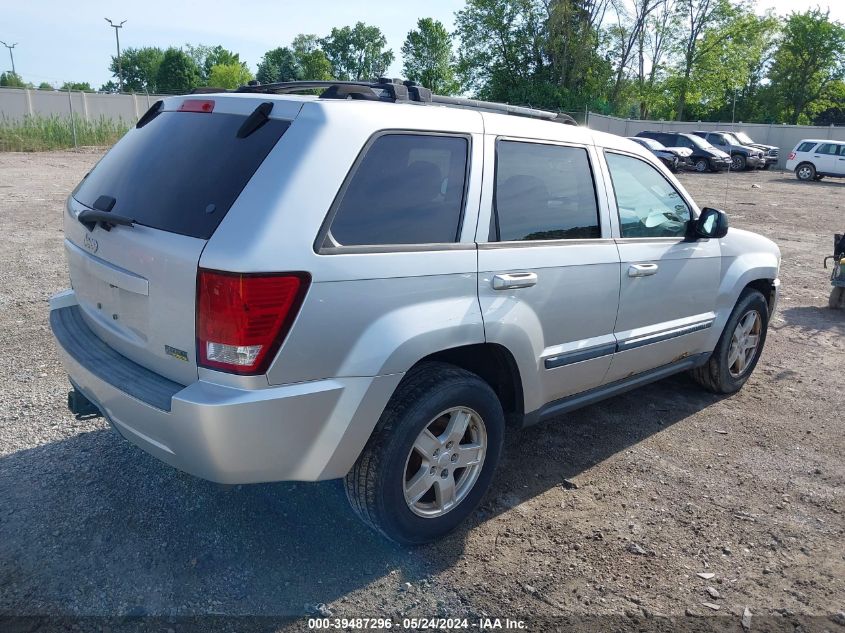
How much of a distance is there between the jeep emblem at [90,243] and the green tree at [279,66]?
103841 mm

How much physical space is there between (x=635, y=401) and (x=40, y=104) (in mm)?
37344

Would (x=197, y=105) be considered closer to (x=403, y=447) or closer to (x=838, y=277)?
(x=403, y=447)

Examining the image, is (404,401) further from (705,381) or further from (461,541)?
(705,381)

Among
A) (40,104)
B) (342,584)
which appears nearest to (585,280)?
(342,584)

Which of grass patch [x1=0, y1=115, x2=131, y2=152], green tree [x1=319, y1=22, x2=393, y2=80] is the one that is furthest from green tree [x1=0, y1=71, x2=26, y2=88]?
grass patch [x1=0, y1=115, x2=131, y2=152]

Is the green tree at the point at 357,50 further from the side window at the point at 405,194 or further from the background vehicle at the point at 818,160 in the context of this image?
the side window at the point at 405,194

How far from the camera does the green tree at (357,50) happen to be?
111688 mm

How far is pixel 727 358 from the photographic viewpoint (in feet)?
16.0

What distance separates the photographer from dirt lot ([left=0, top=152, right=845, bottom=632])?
107 inches

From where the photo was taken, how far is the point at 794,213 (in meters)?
17.6

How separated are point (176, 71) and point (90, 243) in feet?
352

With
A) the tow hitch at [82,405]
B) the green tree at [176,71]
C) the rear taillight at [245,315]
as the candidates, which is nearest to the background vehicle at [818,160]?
the rear taillight at [245,315]

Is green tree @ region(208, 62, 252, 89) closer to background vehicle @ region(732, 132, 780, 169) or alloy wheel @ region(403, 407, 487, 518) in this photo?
background vehicle @ region(732, 132, 780, 169)

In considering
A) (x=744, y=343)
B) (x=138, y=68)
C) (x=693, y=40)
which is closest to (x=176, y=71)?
(x=138, y=68)
